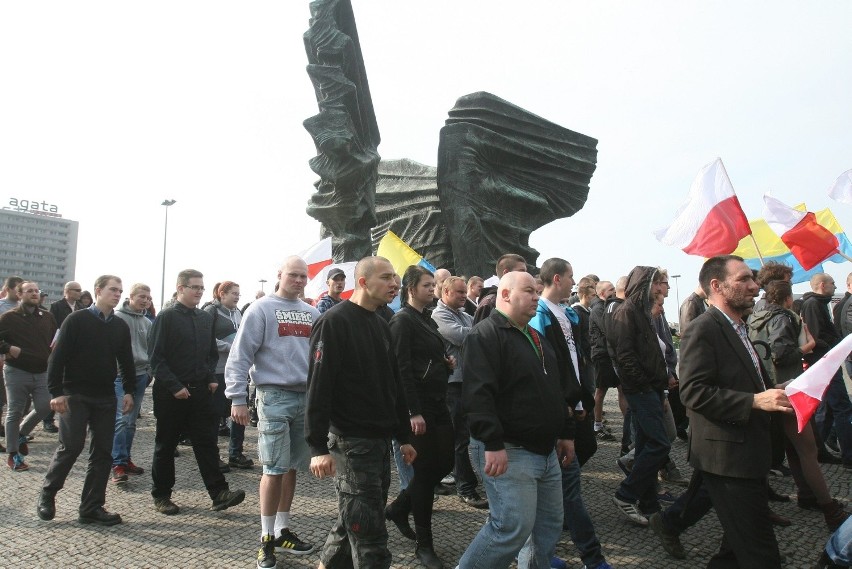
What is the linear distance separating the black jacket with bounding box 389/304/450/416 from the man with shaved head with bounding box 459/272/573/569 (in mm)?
995

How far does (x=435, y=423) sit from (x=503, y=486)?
4.26ft

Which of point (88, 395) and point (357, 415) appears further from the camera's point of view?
point (88, 395)

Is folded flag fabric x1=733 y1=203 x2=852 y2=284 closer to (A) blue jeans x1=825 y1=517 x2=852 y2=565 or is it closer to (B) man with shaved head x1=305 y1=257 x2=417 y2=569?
(A) blue jeans x1=825 y1=517 x2=852 y2=565

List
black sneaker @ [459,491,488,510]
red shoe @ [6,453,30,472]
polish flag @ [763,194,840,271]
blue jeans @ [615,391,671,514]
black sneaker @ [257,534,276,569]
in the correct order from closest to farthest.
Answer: black sneaker @ [257,534,276,569], blue jeans @ [615,391,671,514], black sneaker @ [459,491,488,510], red shoe @ [6,453,30,472], polish flag @ [763,194,840,271]

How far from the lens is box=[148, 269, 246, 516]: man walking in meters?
5.12

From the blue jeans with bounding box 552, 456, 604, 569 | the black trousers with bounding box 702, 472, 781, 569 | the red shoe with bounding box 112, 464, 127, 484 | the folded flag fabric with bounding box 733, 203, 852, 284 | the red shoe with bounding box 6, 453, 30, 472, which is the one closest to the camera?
the black trousers with bounding box 702, 472, 781, 569

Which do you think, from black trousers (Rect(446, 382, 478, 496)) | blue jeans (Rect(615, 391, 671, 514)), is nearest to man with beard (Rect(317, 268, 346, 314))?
black trousers (Rect(446, 382, 478, 496))

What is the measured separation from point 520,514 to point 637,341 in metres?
2.23

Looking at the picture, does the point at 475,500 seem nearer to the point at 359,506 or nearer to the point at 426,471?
the point at 426,471

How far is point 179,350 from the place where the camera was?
541 cm

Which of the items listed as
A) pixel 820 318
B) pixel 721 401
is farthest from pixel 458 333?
pixel 820 318

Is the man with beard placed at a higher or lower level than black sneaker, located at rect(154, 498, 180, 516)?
higher

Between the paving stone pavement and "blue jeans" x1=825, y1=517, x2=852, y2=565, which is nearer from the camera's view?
"blue jeans" x1=825, y1=517, x2=852, y2=565

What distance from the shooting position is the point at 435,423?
4.38m
